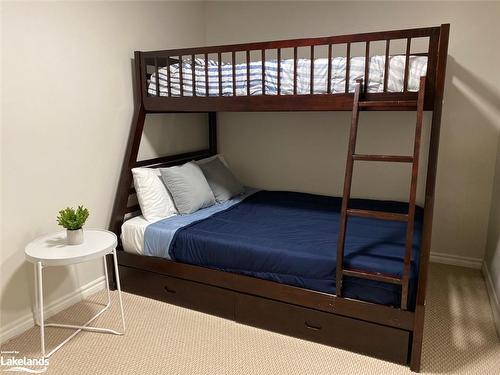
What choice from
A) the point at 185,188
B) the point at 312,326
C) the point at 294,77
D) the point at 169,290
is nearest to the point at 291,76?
the point at 294,77

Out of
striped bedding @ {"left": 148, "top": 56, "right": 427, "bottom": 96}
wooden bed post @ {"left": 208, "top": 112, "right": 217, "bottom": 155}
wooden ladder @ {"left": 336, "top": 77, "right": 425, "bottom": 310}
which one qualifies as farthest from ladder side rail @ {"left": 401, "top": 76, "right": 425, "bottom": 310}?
wooden bed post @ {"left": 208, "top": 112, "right": 217, "bottom": 155}

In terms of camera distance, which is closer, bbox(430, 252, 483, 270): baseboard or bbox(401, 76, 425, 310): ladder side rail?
bbox(401, 76, 425, 310): ladder side rail

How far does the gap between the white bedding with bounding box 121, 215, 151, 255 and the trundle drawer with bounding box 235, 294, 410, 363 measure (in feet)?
2.60

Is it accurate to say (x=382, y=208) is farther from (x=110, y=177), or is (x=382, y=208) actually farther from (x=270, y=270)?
(x=110, y=177)

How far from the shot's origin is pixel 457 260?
10.7ft

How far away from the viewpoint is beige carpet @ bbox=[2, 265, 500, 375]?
6.57 feet

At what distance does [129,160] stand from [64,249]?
0.96 metres

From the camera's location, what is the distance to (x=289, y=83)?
243cm

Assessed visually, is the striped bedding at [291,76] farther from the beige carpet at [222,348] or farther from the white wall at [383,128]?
the beige carpet at [222,348]

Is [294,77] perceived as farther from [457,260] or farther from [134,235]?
[457,260]

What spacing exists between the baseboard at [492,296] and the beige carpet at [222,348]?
0.05 m

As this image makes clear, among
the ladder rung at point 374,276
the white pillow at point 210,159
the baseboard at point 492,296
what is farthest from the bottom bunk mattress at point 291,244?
the baseboard at point 492,296

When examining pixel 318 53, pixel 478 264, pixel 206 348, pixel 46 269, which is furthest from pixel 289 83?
pixel 478 264

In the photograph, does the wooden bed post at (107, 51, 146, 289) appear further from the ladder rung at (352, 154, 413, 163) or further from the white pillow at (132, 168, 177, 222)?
the ladder rung at (352, 154, 413, 163)
